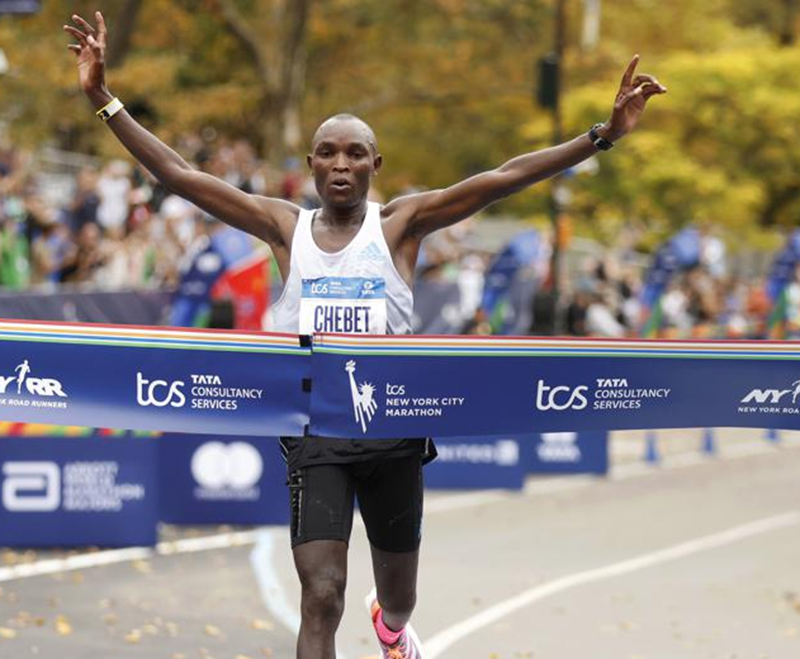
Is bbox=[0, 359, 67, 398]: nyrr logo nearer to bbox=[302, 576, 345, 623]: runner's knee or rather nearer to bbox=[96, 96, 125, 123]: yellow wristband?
bbox=[96, 96, 125, 123]: yellow wristband

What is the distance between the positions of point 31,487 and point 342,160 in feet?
21.4

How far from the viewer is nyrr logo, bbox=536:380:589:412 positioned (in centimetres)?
708

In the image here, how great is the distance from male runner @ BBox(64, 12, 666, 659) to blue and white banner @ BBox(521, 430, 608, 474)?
11.0 m

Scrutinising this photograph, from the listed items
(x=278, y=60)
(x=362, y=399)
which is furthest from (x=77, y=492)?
(x=278, y=60)

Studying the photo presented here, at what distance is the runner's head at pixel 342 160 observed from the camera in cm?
671

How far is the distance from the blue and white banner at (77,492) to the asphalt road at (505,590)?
0.24 metres

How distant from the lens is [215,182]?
696 cm

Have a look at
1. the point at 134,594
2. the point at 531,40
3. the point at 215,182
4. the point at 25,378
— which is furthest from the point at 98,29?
the point at 531,40

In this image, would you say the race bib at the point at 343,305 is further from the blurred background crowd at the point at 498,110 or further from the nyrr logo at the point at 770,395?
the blurred background crowd at the point at 498,110

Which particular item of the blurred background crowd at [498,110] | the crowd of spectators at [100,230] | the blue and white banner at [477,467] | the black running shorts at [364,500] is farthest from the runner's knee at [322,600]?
the blurred background crowd at [498,110]

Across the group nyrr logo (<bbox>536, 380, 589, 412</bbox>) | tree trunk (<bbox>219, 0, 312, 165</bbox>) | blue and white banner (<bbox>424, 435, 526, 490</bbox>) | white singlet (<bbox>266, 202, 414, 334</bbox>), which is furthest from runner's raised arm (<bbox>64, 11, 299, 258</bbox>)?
tree trunk (<bbox>219, 0, 312, 165</bbox>)

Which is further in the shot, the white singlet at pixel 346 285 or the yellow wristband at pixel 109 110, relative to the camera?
the yellow wristband at pixel 109 110

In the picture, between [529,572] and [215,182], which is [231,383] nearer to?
[215,182]

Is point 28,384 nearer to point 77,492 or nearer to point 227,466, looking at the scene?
point 77,492
